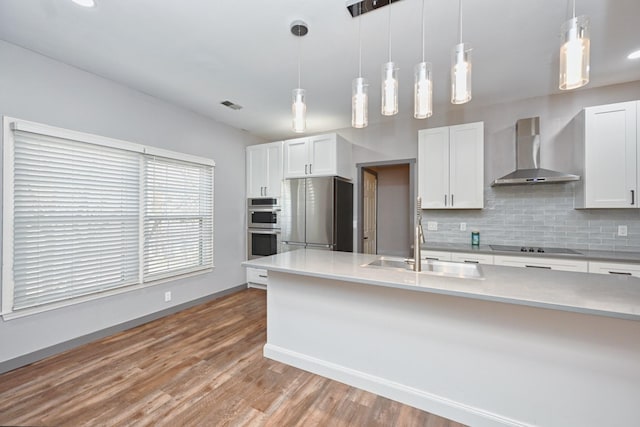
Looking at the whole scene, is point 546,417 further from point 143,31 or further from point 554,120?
point 143,31

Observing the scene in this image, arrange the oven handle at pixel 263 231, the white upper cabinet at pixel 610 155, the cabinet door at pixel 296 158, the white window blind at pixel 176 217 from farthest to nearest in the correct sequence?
the oven handle at pixel 263 231 < the cabinet door at pixel 296 158 < the white window blind at pixel 176 217 < the white upper cabinet at pixel 610 155

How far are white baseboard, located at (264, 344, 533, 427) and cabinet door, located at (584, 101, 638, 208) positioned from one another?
8.41 feet

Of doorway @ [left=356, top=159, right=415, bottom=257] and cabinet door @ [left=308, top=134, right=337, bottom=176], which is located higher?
cabinet door @ [left=308, top=134, right=337, bottom=176]

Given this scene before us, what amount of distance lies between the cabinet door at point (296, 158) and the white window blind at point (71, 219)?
2.02 meters

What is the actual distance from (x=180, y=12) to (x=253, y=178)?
2.84 m

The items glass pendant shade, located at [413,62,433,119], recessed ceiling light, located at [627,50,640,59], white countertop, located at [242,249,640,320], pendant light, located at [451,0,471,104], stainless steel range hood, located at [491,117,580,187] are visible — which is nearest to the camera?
white countertop, located at [242,249,640,320]

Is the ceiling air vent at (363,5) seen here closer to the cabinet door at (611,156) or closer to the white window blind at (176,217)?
the cabinet door at (611,156)

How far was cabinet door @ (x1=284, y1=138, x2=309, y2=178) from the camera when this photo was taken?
4105 mm

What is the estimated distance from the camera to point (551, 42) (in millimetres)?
2213

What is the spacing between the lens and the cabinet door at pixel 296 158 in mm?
4105

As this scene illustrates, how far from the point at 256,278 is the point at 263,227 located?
886 mm

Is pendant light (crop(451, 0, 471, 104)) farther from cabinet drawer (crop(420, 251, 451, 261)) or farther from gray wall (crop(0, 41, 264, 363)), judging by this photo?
gray wall (crop(0, 41, 264, 363))

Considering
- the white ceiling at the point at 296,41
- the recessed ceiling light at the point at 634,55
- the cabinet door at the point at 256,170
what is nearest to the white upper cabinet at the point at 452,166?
the white ceiling at the point at 296,41

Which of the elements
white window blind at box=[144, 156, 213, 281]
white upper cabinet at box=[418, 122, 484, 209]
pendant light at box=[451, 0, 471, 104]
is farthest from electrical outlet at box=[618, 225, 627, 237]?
white window blind at box=[144, 156, 213, 281]
